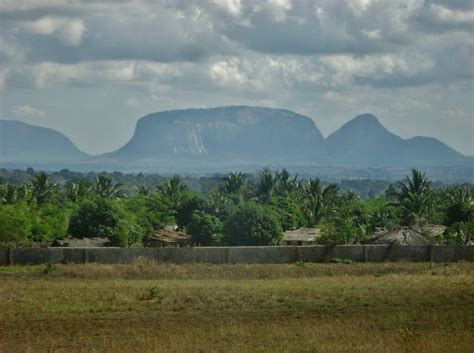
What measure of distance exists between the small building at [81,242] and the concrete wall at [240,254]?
10357 mm

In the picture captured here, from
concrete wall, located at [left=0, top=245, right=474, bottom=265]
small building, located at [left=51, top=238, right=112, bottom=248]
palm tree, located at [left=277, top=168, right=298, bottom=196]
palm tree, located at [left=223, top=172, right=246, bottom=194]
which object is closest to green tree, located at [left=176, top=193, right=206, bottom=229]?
palm tree, located at [left=223, top=172, right=246, bottom=194]

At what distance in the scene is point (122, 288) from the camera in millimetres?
35656

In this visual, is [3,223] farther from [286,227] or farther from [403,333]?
[403,333]

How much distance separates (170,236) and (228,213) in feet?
31.6

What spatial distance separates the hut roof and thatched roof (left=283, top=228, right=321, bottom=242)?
892 cm

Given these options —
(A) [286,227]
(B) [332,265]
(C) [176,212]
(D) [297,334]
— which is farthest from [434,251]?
(C) [176,212]

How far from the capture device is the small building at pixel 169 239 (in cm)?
7362

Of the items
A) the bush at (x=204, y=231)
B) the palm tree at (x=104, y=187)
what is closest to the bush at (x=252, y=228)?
the bush at (x=204, y=231)

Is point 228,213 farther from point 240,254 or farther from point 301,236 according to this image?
point 240,254

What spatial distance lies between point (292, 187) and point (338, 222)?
36616 millimetres

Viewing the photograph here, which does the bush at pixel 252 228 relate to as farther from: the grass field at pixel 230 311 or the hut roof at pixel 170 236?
the grass field at pixel 230 311

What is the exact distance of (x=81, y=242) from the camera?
61.6m

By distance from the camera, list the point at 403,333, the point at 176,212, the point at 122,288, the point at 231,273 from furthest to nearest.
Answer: the point at 176,212
the point at 231,273
the point at 122,288
the point at 403,333

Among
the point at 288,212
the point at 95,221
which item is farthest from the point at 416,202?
the point at 95,221
